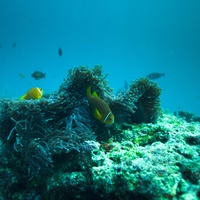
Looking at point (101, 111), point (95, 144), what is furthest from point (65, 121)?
point (95, 144)

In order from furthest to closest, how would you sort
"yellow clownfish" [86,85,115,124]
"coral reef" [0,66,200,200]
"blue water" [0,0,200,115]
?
"blue water" [0,0,200,115], "yellow clownfish" [86,85,115,124], "coral reef" [0,66,200,200]

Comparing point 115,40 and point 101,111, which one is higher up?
point 115,40

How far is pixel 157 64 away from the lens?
10219 centimetres

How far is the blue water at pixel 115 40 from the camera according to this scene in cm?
7888

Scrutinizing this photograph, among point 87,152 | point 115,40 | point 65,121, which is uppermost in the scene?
point 115,40

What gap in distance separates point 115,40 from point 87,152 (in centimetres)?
11136

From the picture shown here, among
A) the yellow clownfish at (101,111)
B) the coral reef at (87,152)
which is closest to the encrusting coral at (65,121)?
the coral reef at (87,152)

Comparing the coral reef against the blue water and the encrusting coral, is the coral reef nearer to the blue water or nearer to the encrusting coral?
the encrusting coral

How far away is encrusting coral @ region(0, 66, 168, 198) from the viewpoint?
229cm

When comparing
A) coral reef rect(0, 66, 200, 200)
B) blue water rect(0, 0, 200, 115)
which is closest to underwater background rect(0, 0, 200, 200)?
coral reef rect(0, 66, 200, 200)

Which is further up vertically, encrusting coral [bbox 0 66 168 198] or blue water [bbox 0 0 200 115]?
blue water [bbox 0 0 200 115]

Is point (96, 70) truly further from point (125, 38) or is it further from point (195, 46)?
point (125, 38)

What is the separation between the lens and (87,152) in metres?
2.27

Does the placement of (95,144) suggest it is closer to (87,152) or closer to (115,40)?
(87,152)
